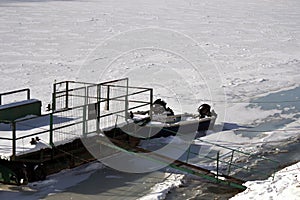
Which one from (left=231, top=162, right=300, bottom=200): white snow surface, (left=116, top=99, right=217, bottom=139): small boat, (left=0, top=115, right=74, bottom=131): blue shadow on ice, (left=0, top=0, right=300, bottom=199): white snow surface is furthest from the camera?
(left=0, top=0, right=300, bottom=199): white snow surface

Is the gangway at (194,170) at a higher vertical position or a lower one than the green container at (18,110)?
lower

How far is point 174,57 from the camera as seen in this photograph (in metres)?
24.1

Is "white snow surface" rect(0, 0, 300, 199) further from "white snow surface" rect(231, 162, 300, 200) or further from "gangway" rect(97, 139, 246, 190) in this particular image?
"gangway" rect(97, 139, 246, 190)

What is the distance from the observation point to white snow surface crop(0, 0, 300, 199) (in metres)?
13.9

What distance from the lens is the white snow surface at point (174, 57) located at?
1392 centimetres

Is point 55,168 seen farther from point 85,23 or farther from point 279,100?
point 85,23

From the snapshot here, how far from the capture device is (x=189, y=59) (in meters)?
23.6

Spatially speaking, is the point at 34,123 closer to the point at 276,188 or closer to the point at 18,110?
the point at 18,110

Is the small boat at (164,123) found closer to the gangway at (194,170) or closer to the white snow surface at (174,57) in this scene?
the white snow surface at (174,57)

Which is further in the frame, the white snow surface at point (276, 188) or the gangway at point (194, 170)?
the gangway at point (194, 170)

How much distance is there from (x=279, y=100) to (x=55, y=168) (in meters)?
9.08

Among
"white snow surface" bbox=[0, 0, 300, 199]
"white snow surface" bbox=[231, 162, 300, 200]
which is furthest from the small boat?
"white snow surface" bbox=[231, 162, 300, 200]

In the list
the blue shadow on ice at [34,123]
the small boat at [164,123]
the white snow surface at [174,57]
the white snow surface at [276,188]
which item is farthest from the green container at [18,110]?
the white snow surface at [276,188]

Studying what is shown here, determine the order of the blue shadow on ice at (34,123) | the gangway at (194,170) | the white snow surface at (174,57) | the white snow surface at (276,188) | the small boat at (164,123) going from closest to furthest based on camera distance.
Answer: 1. the white snow surface at (276,188)
2. the gangway at (194,170)
3. the blue shadow on ice at (34,123)
4. the small boat at (164,123)
5. the white snow surface at (174,57)
